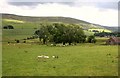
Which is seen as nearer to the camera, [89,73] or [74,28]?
[89,73]

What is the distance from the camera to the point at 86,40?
120062 millimetres

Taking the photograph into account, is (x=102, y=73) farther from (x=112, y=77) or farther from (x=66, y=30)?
(x=66, y=30)

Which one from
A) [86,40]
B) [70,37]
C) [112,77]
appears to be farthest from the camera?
[86,40]

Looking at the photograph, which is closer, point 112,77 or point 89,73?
point 112,77

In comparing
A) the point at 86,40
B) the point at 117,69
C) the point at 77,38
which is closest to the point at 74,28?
the point at 77,38

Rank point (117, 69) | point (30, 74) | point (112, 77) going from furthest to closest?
1. point (117, 69)
2. point (30, 74)
3. point (112, 77)

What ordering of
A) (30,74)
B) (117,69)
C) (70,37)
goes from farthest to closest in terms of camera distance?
1. (70,37)
2. (117,69)
3. (30,74)

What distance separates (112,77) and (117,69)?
430cm

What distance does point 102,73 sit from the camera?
82.7 ft

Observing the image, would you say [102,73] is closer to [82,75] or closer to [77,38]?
[82,75]

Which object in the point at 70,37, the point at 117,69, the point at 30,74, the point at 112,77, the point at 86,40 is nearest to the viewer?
the point at 112,77

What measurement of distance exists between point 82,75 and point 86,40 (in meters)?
96.6

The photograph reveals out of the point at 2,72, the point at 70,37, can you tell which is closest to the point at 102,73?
the point at 2,72

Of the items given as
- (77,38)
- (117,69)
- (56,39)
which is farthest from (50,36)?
(117,69)
